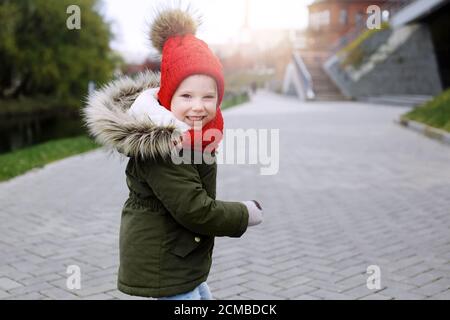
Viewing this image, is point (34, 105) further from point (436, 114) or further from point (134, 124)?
point (134, 124)

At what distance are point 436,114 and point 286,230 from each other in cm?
962

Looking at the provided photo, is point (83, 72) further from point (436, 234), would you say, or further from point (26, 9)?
point (436, 234)

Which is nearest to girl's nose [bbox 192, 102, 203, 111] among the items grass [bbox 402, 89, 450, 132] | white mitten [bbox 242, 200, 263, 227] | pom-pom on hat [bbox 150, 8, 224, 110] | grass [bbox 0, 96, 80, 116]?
pom-pom on hat [bbox 150, 8, 224, 110]

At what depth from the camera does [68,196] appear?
6836mm

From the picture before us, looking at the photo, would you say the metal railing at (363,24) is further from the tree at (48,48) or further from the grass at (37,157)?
the grass at (37,157)

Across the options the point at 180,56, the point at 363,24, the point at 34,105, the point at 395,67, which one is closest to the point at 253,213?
the point at 180,56

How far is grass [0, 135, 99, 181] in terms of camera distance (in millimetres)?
8450

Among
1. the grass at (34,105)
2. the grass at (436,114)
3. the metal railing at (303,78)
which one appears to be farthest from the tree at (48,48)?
the grass at (436,114)

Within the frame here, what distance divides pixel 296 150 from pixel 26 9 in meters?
24.4

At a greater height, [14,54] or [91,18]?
[91,18]

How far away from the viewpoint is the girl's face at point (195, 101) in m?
2.14

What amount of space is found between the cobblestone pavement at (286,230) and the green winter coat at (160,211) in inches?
34.4
